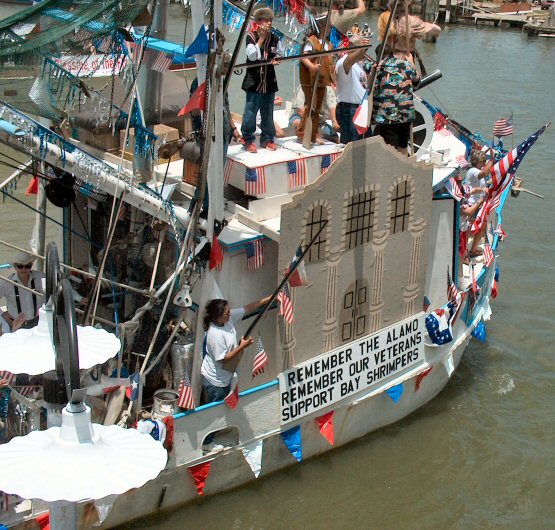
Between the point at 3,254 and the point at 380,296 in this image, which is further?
the point at 3,254

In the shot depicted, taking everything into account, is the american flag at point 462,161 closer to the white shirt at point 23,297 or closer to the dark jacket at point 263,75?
the dark jacket at point 263,75

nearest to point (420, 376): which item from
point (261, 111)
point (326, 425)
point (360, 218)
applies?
point (326, 425)

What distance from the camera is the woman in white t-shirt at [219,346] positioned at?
23.8 ft

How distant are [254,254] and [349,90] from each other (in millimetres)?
2380

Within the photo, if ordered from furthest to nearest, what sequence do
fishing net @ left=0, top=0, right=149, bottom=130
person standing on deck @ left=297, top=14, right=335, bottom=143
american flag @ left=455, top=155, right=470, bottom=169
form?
american flag @ left=455, top=155, right=470, bottom=169, person standing on deck @ left=297, top=14, right=335, bottom=143, fishing net @ left=0, top=0, right=149, bottom=130

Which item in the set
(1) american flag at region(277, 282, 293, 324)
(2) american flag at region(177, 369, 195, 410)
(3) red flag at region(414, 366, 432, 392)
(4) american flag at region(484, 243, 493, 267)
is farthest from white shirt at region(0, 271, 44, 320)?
(4) american flag at region(484, 243, 493, 267)

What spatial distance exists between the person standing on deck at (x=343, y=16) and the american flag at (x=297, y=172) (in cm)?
186

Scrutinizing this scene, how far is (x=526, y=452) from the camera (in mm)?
9891

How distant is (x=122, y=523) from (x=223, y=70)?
3893 mm

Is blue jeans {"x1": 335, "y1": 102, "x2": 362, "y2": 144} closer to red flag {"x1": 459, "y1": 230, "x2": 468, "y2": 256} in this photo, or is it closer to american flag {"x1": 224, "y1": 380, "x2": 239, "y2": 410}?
red flag {"x1": 459, "y1": 230, "x2": 468, "y2": 256}

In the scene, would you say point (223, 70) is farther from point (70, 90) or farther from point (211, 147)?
point (70, 90)

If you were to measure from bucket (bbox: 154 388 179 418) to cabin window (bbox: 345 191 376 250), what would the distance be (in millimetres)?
2074

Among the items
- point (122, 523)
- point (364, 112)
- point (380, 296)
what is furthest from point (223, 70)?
point (122, 523)

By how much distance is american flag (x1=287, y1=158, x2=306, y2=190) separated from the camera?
803 cm
